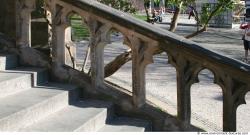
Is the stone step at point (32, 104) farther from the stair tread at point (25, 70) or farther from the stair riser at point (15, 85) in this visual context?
the stair tread at point (25, 70)

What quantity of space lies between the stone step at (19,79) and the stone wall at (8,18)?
66 centimetres

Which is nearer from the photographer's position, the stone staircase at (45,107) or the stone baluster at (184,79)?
the stone staircase at (45,107)

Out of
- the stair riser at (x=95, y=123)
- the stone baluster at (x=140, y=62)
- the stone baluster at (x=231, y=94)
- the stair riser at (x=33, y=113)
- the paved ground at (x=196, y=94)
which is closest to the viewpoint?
the stair riser at (x=33, y=113)

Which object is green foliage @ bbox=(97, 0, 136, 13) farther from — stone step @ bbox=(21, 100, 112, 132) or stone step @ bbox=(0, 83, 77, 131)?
stone step @ bbox=(21, 100, 112, 132)

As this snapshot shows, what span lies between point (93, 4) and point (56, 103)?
1.20 m

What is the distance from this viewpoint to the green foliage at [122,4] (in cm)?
791

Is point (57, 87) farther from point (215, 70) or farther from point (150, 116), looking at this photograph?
point (215, 70)

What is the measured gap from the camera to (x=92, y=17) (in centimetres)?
521

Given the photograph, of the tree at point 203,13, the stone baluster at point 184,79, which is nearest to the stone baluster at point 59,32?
the stone baluster at point 184,79

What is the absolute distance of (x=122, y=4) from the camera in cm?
802

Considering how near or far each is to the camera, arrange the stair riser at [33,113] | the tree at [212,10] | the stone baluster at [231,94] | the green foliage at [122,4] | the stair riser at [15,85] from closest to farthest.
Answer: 1. the stair riser at [33,113]
2. the stone baluster at [231,94]
3. the stair riser at [15,85]
4. the tree at [212,10]
5. the green foliage at [122,4]

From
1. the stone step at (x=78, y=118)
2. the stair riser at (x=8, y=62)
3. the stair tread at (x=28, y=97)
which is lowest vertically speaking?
the stone step at (x=78, y=118)

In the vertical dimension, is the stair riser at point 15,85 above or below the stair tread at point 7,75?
below

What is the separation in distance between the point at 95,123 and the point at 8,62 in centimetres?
147
